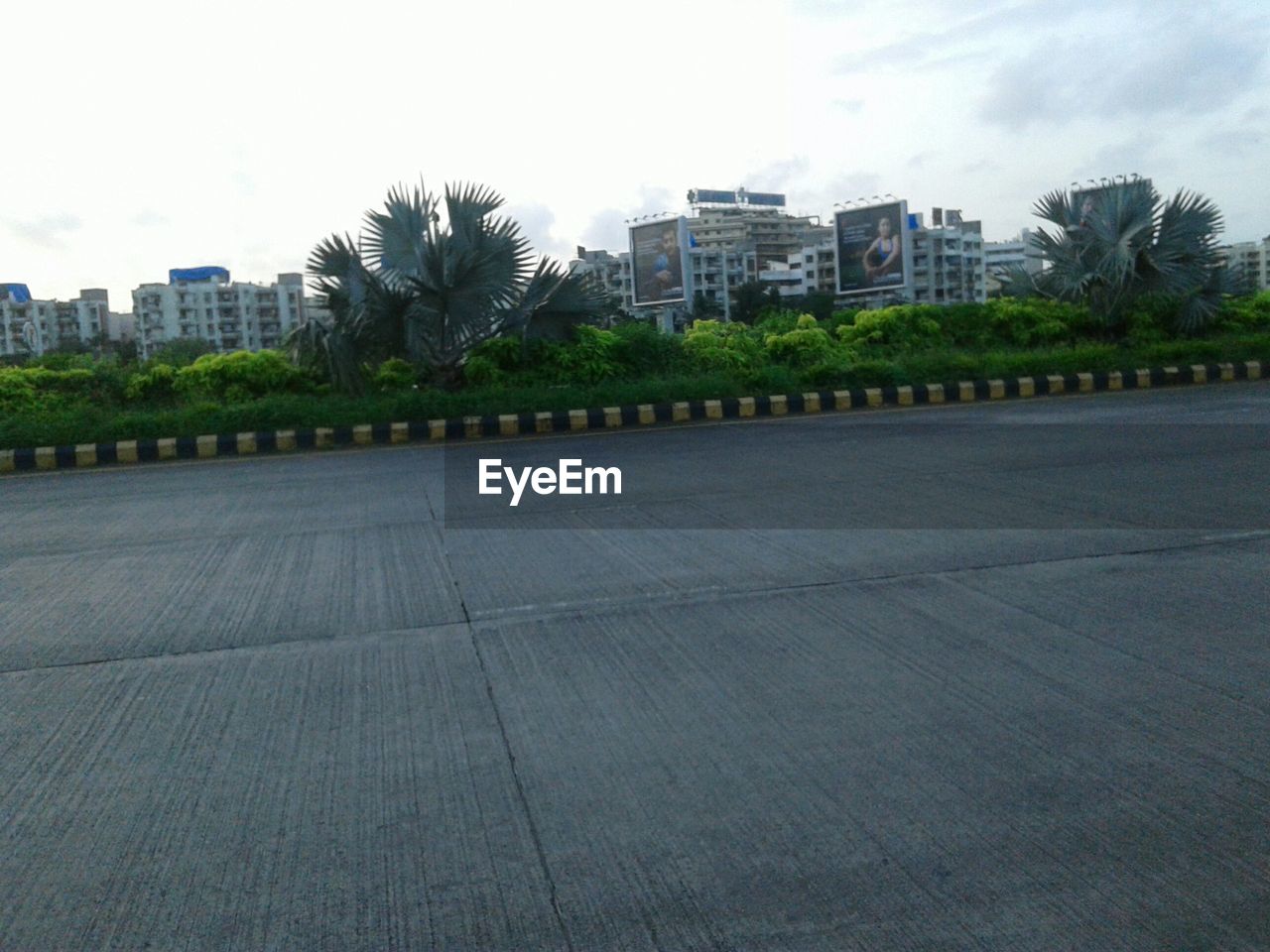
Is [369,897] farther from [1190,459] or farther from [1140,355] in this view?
[1140,355]

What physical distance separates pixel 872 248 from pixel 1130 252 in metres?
55.5

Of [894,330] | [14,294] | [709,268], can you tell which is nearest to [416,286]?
[894,330]

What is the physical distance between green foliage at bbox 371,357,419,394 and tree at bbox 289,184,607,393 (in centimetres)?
47

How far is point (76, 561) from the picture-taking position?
852 centimetres

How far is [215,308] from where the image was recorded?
94562 mm

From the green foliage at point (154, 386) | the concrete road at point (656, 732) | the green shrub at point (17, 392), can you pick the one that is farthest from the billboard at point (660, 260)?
the concrete road at point (656, 732)

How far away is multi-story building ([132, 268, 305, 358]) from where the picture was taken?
9050 centimetres

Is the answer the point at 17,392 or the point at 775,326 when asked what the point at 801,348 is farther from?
the point at 17,392

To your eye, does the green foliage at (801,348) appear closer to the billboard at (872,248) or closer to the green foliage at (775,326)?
the green foliage at (775,326)

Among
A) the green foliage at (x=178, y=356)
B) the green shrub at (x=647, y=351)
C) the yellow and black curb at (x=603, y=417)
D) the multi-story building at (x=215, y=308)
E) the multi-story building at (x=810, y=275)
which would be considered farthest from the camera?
the multi-story building at (x=810, y=275)

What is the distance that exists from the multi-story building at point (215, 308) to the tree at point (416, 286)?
71288 millimetres

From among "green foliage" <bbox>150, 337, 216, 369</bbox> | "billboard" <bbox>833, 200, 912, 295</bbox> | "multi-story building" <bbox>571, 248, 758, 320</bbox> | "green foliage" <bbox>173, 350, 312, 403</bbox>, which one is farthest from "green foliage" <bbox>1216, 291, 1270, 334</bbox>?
"multi-story building" <bbox>571, 248, 758, 320</bbox>

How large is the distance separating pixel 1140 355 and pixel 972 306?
3.65 metres

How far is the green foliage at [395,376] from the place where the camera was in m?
19.2
